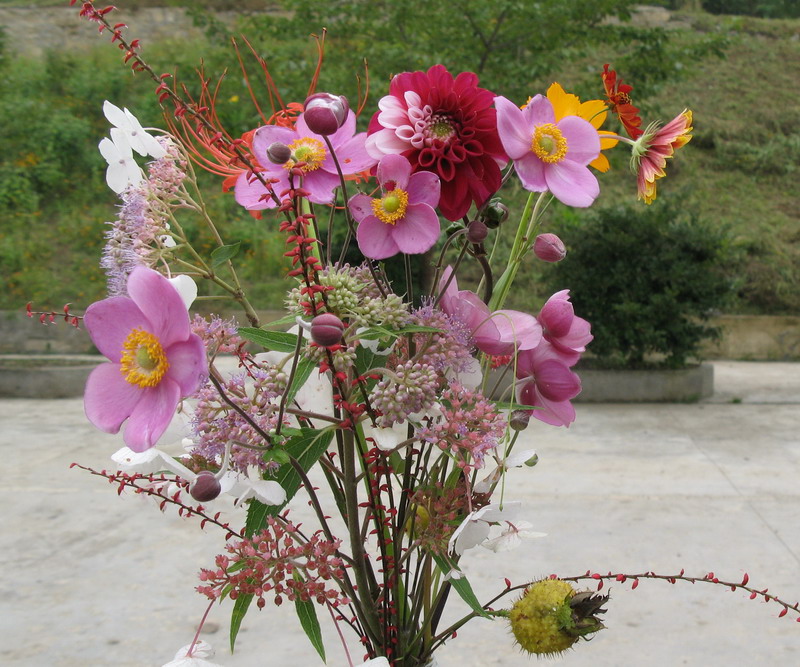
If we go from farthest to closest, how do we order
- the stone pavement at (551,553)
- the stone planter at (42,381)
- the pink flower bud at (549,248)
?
1. the stone planter at (42,381)
2. the stone pavement at (551,553)
3. the pink flower bud at (549,248)

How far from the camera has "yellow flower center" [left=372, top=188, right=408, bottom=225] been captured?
0.70 meters

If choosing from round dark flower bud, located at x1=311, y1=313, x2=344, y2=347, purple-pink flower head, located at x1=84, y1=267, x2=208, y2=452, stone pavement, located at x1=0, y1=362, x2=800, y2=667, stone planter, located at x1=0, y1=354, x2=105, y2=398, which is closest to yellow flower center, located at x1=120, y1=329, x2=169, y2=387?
purple-pink flower head, located at x1=84, y1=267, x2=208, y2=452

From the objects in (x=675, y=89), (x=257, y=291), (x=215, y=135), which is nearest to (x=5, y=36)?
(x=257, y=291)

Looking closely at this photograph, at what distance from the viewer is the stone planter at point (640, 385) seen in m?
5.65

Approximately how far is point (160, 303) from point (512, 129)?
30 cm

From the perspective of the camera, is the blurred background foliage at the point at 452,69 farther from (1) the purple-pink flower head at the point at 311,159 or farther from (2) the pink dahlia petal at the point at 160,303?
(2) the pink dahlia petal at the point at 160,303

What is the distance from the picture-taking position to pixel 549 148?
2.38 feet

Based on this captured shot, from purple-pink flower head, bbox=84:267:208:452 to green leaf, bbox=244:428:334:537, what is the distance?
0.13 metres

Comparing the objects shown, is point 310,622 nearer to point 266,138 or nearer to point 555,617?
point 555,617

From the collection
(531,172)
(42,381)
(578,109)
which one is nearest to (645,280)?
(42,381)

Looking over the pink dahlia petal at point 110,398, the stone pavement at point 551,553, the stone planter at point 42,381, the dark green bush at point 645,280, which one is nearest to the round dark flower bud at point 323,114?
the pink dahlia petal at point 110,398

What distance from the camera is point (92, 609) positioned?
272 centimetres

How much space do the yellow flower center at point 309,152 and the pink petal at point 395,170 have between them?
68 millimetres

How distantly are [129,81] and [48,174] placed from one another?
1.78 m
